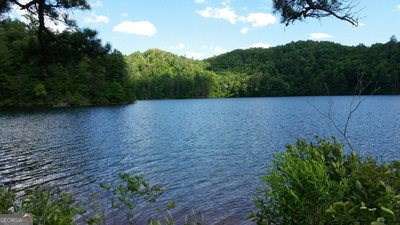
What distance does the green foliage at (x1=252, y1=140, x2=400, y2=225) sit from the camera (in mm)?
5582

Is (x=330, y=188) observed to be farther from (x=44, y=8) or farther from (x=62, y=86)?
(x=62, y=86)

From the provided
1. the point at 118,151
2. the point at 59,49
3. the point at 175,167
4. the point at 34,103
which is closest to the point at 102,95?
the point at 34,103

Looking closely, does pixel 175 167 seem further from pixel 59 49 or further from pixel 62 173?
pixel 59 49

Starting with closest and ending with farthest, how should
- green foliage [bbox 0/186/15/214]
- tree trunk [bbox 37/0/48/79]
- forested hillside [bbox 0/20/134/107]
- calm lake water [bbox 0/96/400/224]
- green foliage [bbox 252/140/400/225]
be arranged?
green foliage [bbox 252/140/400/225], tree trunk [bbox 37/0/48/79], green foliage [bbox 0/186/15/214], calm lake water [bbox 0/96/400/224], forested hillside [bbox 0/20/134/107]

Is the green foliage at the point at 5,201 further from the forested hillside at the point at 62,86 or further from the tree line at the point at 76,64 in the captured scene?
the forested hillside at the point at 62,86

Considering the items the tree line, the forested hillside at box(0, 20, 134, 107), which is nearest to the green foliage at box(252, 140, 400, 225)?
the tree line

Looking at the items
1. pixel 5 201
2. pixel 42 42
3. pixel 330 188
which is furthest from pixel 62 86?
pixel 330 188

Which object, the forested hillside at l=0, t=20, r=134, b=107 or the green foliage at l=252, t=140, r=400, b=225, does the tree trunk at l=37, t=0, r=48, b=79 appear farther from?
the forested hillside at l=0, t=20, r=134, b=107

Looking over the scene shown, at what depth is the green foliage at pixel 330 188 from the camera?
5.58m

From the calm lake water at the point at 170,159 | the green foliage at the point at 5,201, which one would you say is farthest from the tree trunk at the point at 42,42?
the calm lake water at the point at 170,159

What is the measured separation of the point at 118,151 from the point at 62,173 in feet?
36.7

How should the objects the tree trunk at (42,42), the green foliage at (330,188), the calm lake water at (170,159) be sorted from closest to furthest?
the green foliage at (330,188), the tree trunk at (42,42), the calm lake water at (170,159)

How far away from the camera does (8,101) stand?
378 ft

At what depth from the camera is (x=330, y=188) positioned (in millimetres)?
6414
